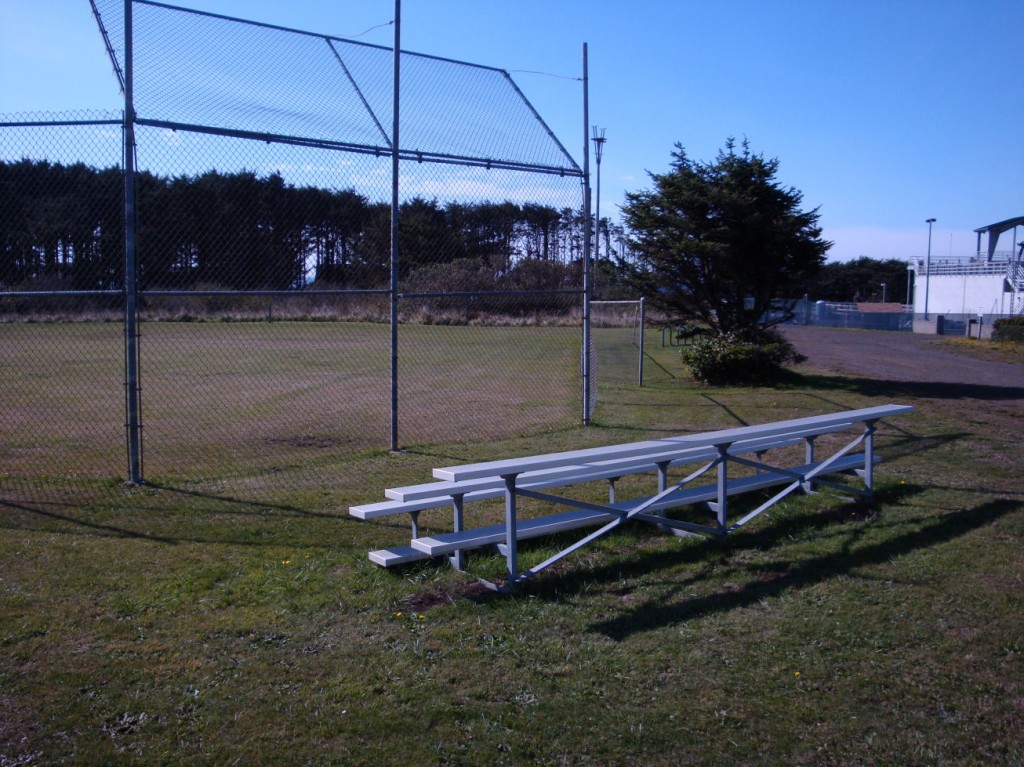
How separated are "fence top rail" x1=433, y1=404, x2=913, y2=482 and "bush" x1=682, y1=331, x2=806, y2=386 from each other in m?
8.37

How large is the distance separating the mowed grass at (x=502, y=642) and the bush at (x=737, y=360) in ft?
31.6

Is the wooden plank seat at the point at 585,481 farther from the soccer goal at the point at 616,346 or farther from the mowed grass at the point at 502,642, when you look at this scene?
the soccer goal at the point at 616,346

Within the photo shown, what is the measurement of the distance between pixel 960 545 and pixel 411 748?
4515mm

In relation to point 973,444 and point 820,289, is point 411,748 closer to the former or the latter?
point 973,444

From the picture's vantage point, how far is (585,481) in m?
6.48

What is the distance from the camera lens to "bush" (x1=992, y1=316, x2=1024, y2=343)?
109 feet

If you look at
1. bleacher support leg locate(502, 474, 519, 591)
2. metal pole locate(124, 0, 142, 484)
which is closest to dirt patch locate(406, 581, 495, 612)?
bleacher support leg locate(502, 474, 519, 591)

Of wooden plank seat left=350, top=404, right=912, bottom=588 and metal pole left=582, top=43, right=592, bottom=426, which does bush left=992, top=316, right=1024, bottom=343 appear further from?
wooden plank seat left=350, top=404, right=912, bottom=588

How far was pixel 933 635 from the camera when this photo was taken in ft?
15.1

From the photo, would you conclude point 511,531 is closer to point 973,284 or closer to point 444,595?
point 444,595

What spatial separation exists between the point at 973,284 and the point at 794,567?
55.4m

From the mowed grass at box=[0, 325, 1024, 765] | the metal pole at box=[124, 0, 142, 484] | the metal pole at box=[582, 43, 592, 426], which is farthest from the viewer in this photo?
the metal pole at box=[582, 43, 592, 426]

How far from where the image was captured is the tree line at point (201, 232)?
7.88 m

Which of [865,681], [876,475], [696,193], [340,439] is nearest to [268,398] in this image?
[340,439]
